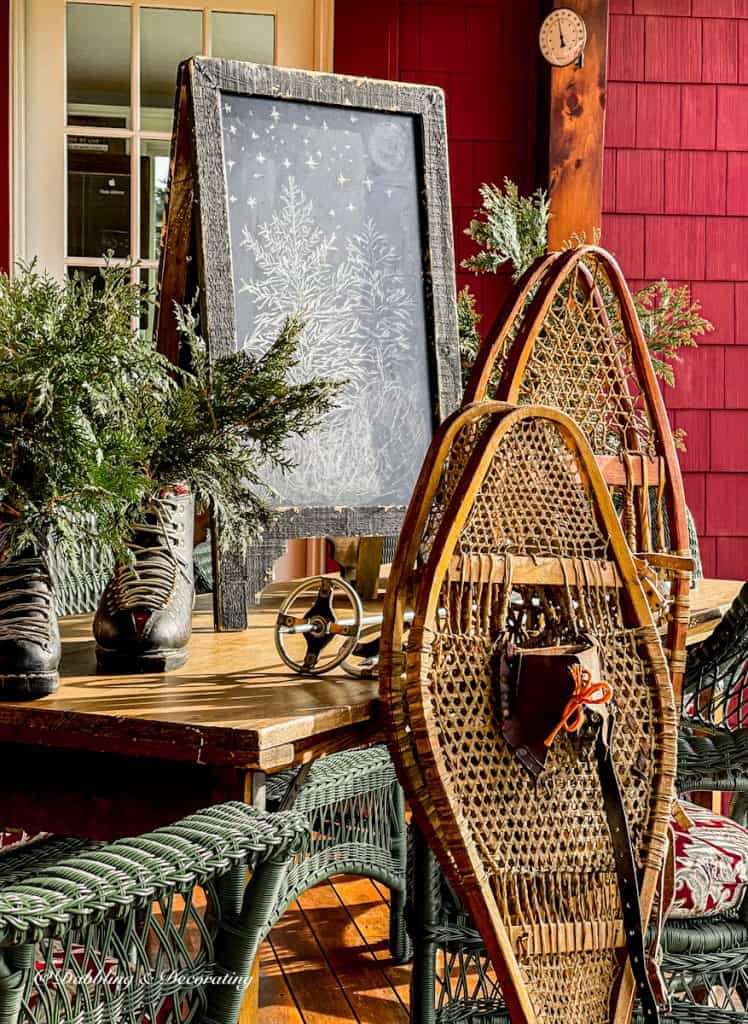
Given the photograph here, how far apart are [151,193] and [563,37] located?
151cm

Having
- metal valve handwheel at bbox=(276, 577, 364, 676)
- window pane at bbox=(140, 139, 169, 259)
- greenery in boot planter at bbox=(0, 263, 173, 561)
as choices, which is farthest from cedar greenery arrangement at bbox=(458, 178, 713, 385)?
greenery in boot planter at bbox=(0, 263, 173, 561)

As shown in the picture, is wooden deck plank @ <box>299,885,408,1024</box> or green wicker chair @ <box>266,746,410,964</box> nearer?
green wicker chair @ <box>266,746,410,964</box>

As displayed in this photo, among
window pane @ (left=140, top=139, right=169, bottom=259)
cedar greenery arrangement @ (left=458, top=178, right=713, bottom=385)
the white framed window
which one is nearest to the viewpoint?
cedar greenery arrangement @ (left=458, top=178, right=713, bottom=385)

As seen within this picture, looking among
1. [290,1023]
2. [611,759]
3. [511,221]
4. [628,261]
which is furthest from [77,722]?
[628,261]

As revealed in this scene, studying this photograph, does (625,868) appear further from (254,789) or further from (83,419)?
(83,419)

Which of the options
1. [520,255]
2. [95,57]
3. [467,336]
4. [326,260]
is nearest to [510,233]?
[520,255]

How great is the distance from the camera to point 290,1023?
2316 mm

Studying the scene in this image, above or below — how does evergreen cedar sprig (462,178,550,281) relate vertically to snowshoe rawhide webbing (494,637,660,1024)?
above

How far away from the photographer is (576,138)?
4090 millimetres

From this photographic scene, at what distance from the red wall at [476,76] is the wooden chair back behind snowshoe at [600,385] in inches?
93.2

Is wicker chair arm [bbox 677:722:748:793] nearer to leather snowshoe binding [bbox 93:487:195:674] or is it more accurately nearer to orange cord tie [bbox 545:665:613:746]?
orange cord tie [bbox 545:665:613:746]

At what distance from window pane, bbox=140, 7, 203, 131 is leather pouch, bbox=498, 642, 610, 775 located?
3.19 meters

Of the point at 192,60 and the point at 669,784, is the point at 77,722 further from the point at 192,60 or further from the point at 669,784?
the point at 192,60

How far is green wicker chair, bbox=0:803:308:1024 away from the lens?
0.84 metres
